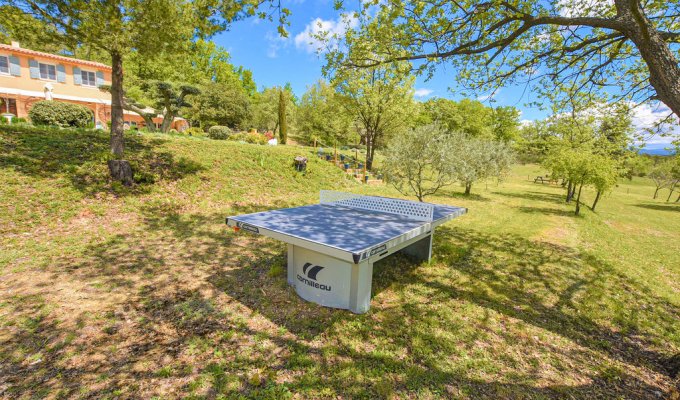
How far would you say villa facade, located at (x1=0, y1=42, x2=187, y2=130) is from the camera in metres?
22.0

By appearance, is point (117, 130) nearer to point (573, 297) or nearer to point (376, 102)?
point (573, 297)

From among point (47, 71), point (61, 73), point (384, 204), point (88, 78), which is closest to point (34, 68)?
point (47, 71)

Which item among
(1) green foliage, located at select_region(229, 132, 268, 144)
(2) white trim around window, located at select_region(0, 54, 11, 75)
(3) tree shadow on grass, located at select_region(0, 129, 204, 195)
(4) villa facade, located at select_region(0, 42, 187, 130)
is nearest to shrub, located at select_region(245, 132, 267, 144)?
(1) green foliage, located at select_region(229, 132, 268, 144)

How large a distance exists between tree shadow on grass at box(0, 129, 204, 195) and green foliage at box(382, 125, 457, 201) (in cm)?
921

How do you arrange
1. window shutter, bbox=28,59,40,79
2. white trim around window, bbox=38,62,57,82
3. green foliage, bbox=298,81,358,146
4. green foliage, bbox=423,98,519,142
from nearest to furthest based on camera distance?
window shutter, bbox=28,59,40,79 → white trim around window, bbox=38,62,57,82 → green foliage, bbox=298,81,358,146 → green foliage, bbox=423,98,519,142

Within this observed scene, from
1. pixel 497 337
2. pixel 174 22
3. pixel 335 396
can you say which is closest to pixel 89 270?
pixel 335 396

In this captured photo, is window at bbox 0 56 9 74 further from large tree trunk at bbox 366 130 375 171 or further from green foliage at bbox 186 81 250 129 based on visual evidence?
large tree trunk at bbox 366 130 375 171

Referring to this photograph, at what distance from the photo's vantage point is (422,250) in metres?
7.62

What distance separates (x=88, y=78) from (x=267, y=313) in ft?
105

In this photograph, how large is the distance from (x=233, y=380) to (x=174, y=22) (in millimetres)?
11659

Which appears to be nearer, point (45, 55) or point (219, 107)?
point (45, 55)

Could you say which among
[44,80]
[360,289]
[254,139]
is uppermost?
[44,80]

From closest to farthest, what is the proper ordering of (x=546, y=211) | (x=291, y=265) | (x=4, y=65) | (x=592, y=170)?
(x=291, y=265)
(x=592, y=170)
(x=546, y=211)
(x=4, y=65)

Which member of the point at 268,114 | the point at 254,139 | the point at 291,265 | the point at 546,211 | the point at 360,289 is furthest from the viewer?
the point at 268,114
